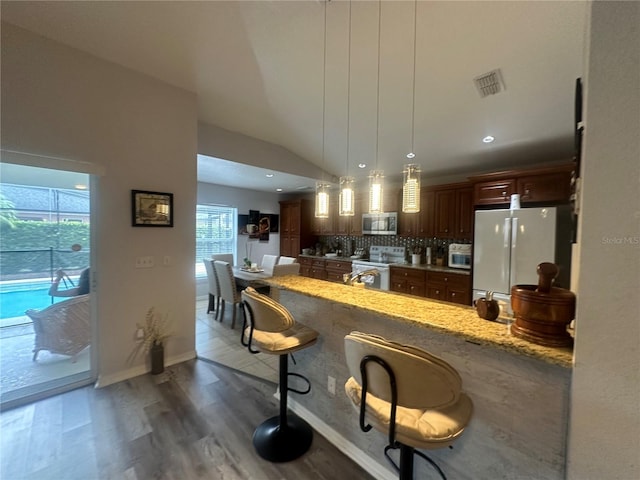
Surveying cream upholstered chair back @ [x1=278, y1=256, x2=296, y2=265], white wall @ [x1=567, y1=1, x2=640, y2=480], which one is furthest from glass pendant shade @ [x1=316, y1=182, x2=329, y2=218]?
cream upholstered chair back @ [x1=278, y1=256, x2=296, y2=265]

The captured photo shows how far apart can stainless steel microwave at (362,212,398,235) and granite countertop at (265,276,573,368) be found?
329 centimetres

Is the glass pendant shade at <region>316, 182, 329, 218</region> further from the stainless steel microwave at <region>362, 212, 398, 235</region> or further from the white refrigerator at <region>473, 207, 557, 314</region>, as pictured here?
the stainless steel microwave at <region>362, 212, 398, 235</region>

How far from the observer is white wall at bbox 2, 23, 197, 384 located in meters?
2.11

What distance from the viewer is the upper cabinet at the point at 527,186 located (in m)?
3.13

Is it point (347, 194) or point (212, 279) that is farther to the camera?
point (212, 279)

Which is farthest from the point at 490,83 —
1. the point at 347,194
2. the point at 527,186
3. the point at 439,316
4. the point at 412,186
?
the point at 439,316

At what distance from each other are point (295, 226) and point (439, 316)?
18.2 ft

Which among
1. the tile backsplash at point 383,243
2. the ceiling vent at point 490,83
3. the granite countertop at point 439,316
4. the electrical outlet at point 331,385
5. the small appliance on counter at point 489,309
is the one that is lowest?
the electrical outlet at point 331,385

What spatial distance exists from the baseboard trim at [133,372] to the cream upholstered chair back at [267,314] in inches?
72.4

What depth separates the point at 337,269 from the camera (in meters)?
5.75

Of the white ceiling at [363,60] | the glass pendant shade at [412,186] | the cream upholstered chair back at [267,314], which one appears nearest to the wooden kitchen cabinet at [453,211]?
the white ceiling at [363,60]

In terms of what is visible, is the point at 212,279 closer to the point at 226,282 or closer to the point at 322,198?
the point at 226,282

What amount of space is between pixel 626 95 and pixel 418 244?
14.3 feet

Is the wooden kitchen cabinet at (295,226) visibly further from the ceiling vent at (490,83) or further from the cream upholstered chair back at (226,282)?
the ceiling vent at (490,83)
